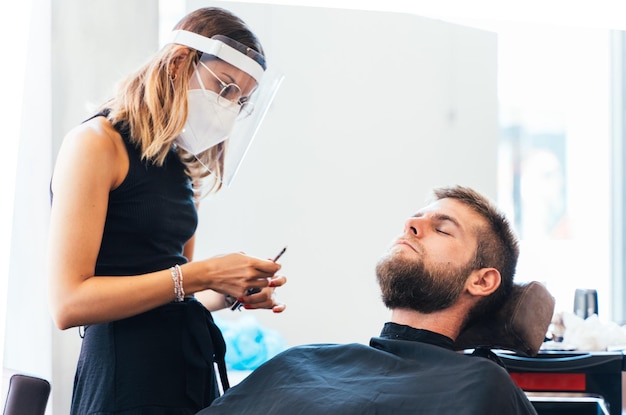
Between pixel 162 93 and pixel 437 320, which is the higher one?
pixel 162 93

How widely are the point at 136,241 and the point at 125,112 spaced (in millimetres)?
254

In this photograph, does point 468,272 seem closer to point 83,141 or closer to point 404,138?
point 83,141

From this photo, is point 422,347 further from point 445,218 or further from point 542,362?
point 542,362

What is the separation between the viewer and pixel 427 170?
3723 millimetres

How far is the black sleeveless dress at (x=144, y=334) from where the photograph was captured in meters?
1.40

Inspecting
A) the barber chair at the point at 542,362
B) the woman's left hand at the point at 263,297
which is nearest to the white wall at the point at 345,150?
the barber chair at the point at 542,362

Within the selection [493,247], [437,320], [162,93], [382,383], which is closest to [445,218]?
[493,247]

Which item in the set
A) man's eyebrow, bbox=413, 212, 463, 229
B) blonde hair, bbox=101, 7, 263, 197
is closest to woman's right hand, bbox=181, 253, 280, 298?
blonde hair, bbox=101, 7, 263, 197

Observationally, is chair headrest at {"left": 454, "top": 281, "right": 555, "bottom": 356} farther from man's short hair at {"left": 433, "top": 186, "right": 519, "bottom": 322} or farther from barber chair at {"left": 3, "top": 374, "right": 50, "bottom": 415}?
barber chair at {"left": 3, "top": 374, "right": 50, "bottom": 415}

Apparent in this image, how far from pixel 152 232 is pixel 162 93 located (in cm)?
27

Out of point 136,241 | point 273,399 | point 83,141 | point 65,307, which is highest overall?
point 83,141

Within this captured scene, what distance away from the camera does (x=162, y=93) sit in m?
1.46

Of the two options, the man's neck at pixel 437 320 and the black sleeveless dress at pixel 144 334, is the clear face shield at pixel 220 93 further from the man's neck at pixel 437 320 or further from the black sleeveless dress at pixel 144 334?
the man's neck at pixel 437 320

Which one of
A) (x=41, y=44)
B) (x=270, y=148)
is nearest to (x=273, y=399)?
(x=41, y=44)
